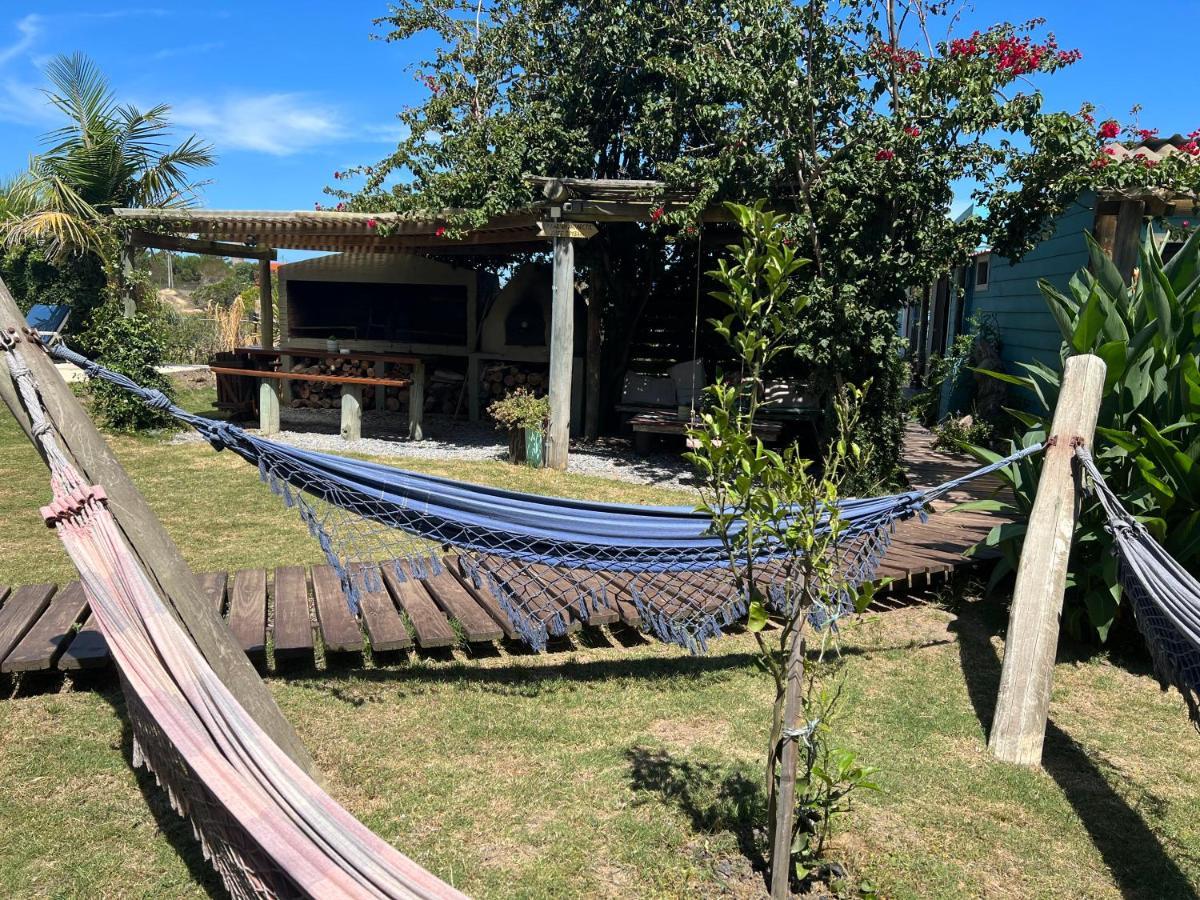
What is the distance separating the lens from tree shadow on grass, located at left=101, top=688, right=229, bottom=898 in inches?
84.9

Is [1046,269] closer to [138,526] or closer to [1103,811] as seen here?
[1103,811]

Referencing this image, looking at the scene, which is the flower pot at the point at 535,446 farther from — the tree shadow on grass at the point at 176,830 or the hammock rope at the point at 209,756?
the hammock rope at the point at 209,756

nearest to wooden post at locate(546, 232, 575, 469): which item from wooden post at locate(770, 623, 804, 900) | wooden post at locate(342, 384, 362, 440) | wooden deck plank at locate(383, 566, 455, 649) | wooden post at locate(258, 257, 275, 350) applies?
wooden post at locate(342, 384, 362, 440)

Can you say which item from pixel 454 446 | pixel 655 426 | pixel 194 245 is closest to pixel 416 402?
pixel 454 446

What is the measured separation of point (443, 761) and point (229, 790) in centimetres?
122

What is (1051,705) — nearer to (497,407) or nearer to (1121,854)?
(1121,854)

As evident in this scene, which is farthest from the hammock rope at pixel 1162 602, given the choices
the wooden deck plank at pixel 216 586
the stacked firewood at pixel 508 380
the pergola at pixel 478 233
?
the stacked firewood at pixel 508 380

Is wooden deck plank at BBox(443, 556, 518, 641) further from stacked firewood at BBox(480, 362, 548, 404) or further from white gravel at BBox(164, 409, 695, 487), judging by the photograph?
stacked firewood at BBox(480, 362, 548, 404)

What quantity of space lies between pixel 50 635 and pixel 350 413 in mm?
5856

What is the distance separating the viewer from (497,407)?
25.6 ft

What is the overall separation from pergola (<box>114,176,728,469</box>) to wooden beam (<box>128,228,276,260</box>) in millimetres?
11

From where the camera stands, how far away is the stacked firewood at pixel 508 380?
10266 millimetres

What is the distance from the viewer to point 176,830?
2367 millimetres

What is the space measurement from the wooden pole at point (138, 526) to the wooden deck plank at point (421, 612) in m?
0.80
